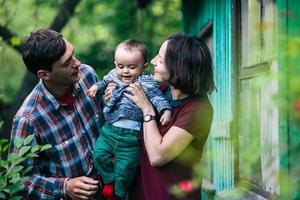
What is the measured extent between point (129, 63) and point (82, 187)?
783 mm

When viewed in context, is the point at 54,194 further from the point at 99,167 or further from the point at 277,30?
the point at 277,30

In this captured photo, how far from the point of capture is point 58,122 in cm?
441

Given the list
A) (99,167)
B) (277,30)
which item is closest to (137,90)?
(99,167)

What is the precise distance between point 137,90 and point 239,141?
185 centimetres

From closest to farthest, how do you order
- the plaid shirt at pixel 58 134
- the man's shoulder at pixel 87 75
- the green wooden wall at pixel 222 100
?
1. the plaid shirt at pixel 58 134
2. the man's shoulder at pixel 87 75
3. the green wooden wall at pixel 222 100

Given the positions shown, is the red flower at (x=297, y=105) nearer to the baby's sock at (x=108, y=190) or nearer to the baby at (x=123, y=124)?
the baby at (x=123, y=124)

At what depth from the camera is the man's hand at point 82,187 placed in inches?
168

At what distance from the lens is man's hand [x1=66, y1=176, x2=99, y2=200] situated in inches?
168

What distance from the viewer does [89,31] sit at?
72.3 ft

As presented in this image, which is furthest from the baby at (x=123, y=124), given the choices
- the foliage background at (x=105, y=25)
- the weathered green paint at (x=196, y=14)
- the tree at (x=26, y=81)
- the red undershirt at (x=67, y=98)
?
the foliage background at (x=105, y=25)

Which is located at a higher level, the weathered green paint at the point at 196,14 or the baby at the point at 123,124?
the weathered green paint at the point at 196,14

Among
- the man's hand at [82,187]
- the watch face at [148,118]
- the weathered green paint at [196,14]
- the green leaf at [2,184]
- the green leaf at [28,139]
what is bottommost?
the man's hand at [82,187]

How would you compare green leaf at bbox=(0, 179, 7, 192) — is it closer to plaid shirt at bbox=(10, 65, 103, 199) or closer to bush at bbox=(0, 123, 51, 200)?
bush at bbox=(0, 123, 51, 200)

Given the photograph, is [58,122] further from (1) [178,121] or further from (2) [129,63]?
(1) [178,121]
